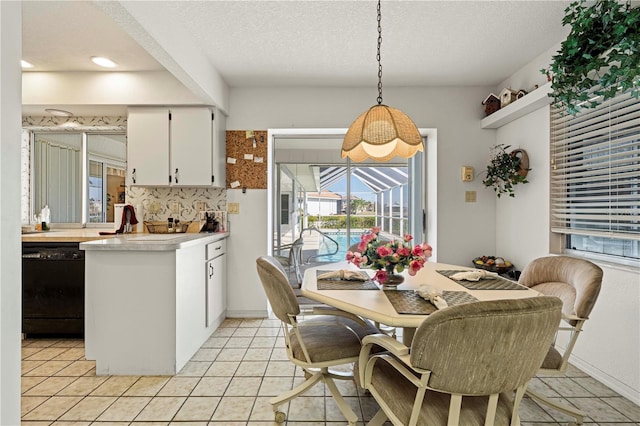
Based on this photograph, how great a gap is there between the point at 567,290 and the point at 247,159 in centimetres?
295

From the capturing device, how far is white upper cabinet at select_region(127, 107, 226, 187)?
3277 mm

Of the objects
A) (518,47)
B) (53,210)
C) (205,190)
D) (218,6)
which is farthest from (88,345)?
(518,47)

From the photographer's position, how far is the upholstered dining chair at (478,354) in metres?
1.04

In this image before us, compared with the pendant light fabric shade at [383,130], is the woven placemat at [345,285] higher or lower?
lower

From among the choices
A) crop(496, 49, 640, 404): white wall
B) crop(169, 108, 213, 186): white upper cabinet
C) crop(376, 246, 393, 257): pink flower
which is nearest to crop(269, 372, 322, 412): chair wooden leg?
crop(376, 246, 393, 257): pink flower

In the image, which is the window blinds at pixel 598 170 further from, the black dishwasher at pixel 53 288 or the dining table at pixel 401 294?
the black dishwasher at pixel 53 288

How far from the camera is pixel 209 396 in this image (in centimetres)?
213

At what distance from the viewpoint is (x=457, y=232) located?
3654mm

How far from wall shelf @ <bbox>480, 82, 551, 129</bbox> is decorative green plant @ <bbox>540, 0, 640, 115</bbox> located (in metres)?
0.46

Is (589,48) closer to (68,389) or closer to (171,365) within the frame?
(171,365)

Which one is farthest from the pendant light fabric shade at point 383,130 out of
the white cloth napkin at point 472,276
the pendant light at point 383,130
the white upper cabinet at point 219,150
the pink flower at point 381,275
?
the white upper cabinet at point 219,150

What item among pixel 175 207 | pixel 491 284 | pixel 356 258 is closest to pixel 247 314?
pixel 175 207

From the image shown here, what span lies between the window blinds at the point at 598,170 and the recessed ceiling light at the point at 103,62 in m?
3.43

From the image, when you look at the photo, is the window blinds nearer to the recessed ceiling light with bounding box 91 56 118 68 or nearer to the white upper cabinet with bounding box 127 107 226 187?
the white upper cabinet with bounding box 127 107 226 187
